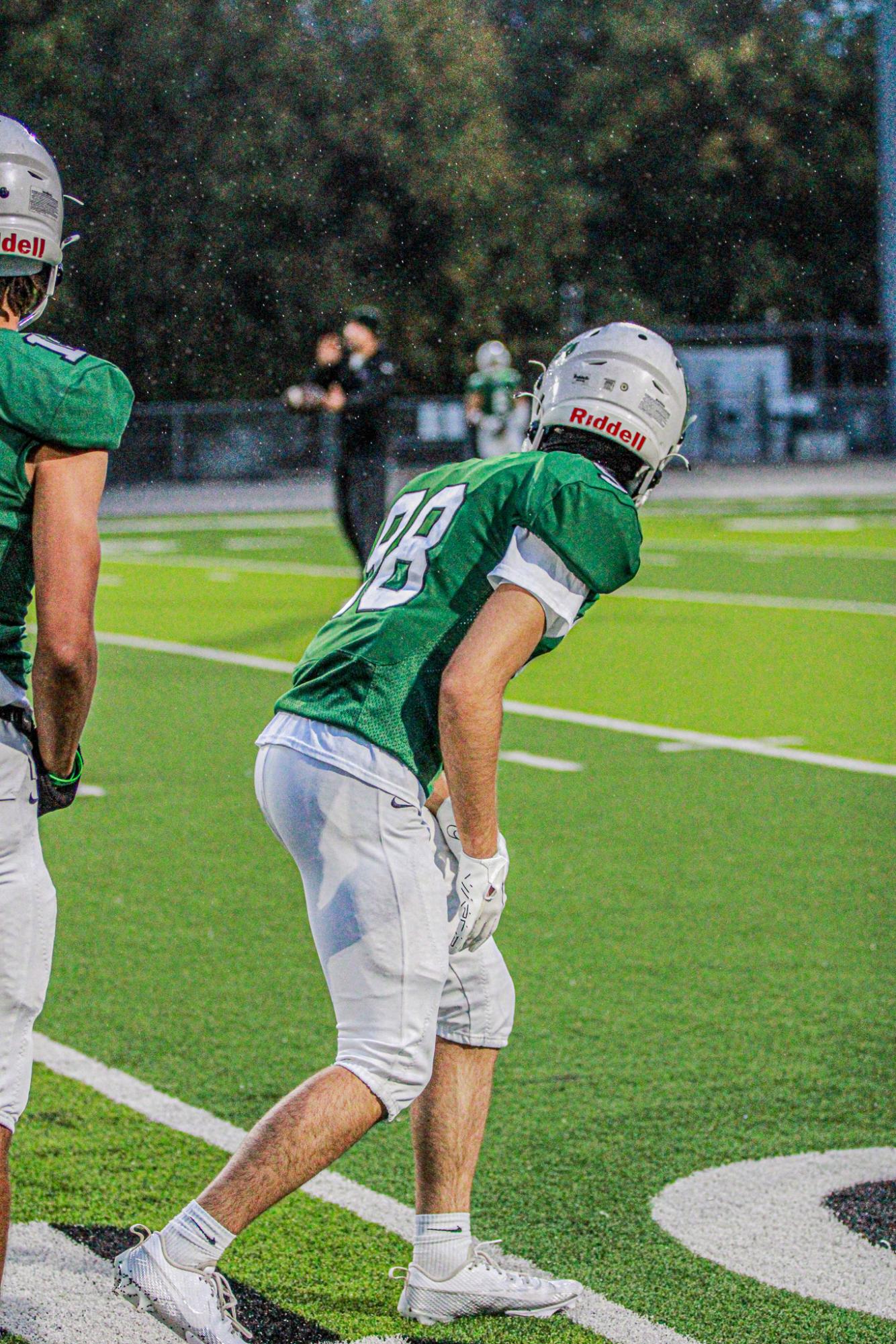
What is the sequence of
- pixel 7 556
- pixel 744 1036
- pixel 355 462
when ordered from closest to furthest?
pixel 7 556, pixel 744 1036, pixel 355 462

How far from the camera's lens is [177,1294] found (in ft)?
8.14

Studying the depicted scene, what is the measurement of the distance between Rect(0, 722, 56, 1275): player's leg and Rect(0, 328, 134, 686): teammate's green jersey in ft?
0.64

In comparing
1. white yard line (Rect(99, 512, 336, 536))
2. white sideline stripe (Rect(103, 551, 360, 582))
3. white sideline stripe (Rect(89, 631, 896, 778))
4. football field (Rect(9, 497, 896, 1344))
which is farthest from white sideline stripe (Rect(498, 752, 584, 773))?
white yard line (Rect(99, 512, 336, 536))

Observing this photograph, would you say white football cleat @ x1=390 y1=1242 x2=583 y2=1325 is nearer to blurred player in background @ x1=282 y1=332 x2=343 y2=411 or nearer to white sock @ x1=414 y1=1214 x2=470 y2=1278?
white sock @ x1=414 y1=1214 x2=470 y2=1278

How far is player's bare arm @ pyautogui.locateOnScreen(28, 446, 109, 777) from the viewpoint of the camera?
231 cm

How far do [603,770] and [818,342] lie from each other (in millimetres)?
28454

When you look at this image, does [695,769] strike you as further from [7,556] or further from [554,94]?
[7,556]


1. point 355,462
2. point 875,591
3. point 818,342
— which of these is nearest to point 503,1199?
point 355,462

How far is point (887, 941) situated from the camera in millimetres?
4969

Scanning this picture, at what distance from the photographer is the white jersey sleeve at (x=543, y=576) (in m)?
2.53

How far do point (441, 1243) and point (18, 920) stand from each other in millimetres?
934

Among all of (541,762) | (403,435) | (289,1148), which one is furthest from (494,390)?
(289,1148)

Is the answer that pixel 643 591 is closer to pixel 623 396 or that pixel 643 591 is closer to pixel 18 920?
pixel 623 396

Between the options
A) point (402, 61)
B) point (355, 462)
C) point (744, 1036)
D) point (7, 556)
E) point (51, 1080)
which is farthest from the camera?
point (355, 462)
